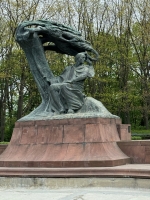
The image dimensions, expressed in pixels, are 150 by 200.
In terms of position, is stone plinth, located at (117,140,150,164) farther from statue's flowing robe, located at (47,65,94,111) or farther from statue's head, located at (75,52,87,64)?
statue's head, located at (75,52,87,64)

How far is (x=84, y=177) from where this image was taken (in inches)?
332

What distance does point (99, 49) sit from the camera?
2641 cm

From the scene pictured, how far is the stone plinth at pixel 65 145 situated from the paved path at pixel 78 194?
125cm

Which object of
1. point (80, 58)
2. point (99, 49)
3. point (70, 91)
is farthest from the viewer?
point (99, 49)

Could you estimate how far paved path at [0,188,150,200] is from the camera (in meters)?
7.18

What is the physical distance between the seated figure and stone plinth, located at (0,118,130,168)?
67 cm

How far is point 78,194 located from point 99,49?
19.7 meters

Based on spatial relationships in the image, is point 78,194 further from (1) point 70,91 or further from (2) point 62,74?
(2) point 62,74

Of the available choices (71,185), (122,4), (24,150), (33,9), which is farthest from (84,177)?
(122,4)

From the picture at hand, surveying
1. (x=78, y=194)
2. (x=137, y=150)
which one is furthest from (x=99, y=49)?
(x=78, y=194)

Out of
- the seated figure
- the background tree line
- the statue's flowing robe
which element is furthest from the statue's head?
the background tree line

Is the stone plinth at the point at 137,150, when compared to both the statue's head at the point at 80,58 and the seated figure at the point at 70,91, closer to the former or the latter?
the seated figure at the point at 70,91

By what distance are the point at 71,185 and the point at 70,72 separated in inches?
165

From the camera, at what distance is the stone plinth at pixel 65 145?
9.57m
